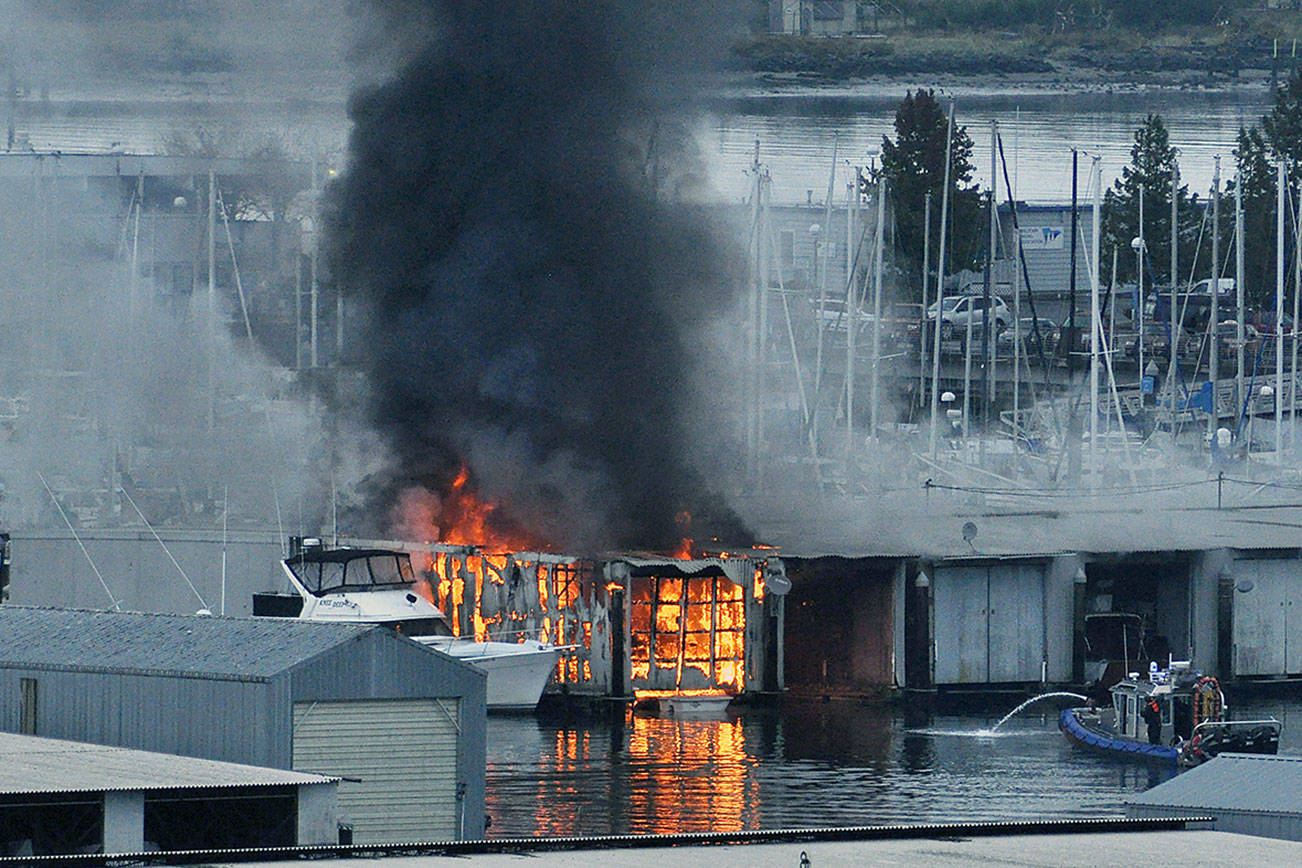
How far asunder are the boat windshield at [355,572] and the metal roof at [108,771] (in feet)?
61.0

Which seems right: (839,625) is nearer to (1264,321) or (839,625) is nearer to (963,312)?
(963,312)

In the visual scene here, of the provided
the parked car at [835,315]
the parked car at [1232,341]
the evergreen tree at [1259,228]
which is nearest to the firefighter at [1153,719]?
the parked car at [835,315]

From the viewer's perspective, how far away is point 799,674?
50.2 meters

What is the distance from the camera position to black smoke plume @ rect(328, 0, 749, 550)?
5397 cm

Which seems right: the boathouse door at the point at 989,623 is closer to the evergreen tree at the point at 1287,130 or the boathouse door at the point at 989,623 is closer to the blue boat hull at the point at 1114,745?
the blue boat hull at the point at 1114,745

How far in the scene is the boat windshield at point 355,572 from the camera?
1847 inches

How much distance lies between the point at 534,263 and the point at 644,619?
13181 millimetres

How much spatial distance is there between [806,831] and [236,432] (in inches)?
1816

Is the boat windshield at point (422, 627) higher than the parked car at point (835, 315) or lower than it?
lower

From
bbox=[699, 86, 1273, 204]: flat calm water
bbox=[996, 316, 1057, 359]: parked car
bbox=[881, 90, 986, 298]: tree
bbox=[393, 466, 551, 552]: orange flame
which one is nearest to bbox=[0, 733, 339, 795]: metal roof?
bbox=[393, 466, 551, 552]: orange flame

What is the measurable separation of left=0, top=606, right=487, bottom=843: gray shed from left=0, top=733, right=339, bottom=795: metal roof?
63 centimetres

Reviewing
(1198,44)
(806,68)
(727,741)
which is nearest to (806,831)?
(727,741)

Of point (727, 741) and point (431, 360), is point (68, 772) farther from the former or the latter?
point (431, 360)

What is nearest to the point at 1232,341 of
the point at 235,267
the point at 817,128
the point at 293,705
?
the point at 235,267
